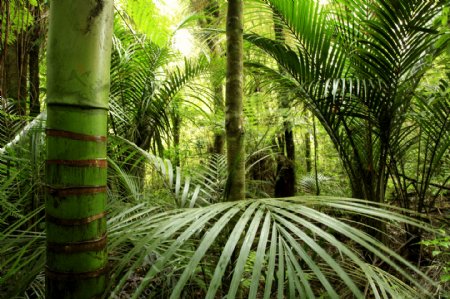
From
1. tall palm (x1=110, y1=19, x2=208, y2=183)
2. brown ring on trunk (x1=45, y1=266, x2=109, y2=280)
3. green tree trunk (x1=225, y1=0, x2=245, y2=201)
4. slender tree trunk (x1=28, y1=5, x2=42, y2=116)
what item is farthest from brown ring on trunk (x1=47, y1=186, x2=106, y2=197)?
slender tree trunk (x1=28, y1=5, x2=42, y2=116)

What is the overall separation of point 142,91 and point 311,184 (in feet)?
6.70

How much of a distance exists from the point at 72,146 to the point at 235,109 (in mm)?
673

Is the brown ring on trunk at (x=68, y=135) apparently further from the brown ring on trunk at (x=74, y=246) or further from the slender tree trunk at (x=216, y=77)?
the slender tree trunk at (x=216, y=77)

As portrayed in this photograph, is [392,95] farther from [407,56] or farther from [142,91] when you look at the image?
[142,91]

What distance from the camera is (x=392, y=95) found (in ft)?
5.74

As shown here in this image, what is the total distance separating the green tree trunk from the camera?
1102mm

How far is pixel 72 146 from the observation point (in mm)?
560

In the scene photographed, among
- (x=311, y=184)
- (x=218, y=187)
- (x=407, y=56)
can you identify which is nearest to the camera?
(x=218, y=187)

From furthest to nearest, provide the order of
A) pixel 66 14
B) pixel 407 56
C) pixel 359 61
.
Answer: pixel 359 61 → pixel 407 56 → pixel 66 14

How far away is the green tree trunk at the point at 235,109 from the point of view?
1102mm

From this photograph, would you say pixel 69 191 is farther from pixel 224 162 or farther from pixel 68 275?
pixel 224 162

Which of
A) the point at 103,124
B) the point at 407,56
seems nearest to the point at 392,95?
the point at 407,56

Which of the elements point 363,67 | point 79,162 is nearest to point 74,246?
point 79,162

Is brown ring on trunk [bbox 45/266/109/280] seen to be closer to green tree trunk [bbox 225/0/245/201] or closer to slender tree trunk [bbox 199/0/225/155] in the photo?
green tree trunk [bbox 225/0/245/201]
